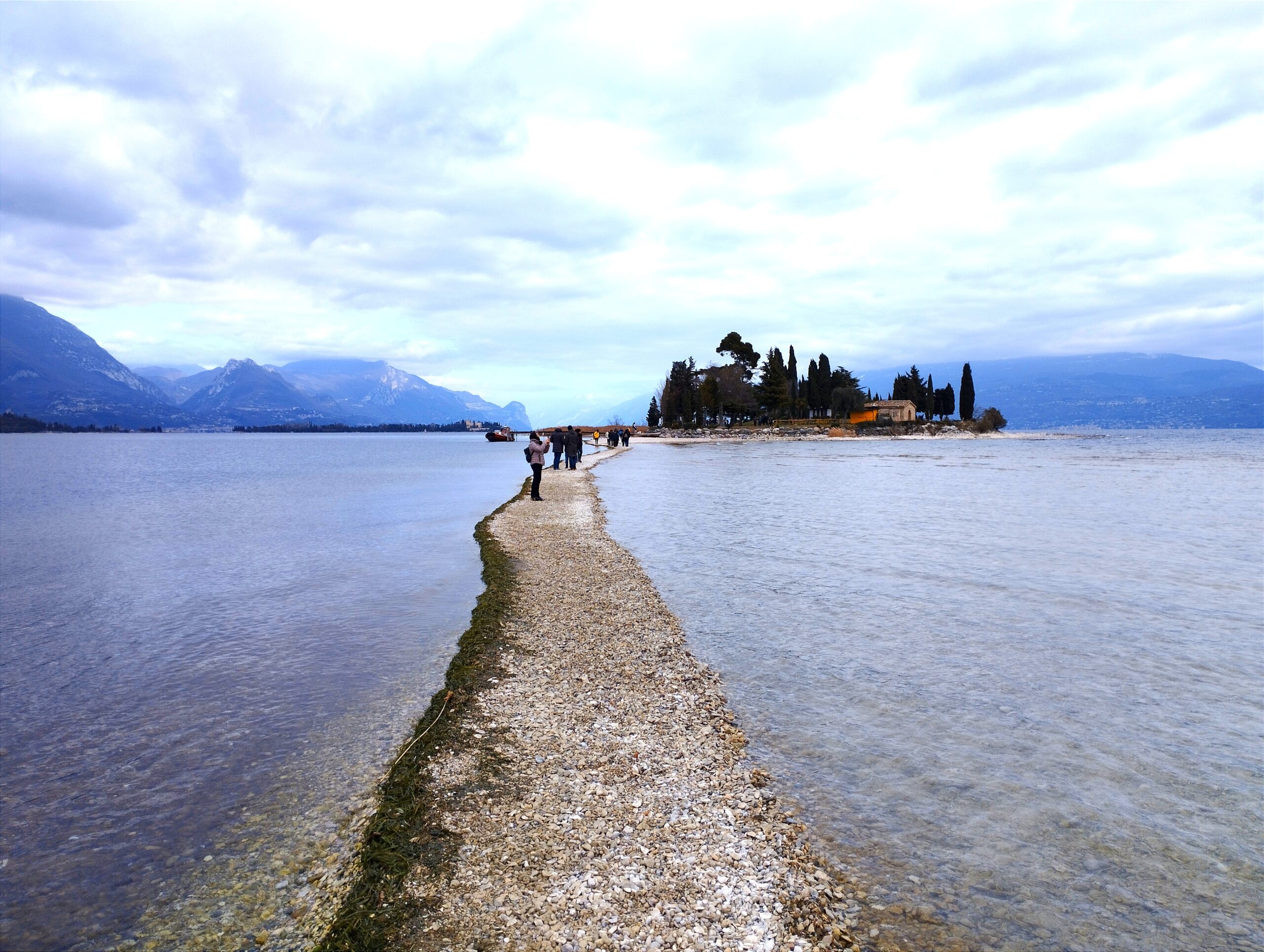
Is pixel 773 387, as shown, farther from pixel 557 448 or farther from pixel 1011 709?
pixel 1011 709

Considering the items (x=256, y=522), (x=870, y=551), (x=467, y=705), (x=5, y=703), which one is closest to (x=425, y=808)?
(x=467, y=705)

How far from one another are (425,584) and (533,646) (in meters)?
6.48

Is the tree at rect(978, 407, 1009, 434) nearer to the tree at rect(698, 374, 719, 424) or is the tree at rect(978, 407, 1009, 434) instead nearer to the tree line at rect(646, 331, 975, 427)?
the tree line at rect(646, 331, 975, 427)

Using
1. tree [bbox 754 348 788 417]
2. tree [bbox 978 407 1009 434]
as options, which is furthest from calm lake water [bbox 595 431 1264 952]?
tree [bbox 978 407 1009 434]

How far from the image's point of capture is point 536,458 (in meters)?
30.9

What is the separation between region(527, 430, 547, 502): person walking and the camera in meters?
30.2

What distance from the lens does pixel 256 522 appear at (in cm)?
2966

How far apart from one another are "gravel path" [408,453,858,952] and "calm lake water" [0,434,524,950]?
50.0 inches

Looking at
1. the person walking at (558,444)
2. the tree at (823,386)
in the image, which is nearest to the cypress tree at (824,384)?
the tree at (823,386)

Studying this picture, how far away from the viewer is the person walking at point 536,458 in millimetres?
30188

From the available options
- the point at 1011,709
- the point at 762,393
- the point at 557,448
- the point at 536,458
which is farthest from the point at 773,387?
the point at 1011,709

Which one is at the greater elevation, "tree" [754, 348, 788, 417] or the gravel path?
"tree" [754, 348, 788, 417]

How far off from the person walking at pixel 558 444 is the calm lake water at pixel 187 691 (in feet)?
75.4

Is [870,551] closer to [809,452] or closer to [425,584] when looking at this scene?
[425,584]
